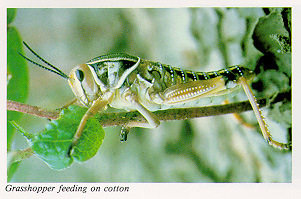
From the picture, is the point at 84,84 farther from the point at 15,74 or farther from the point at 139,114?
the point at 15,74

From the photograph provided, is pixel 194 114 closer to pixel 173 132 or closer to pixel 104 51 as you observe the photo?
pixel 173 132

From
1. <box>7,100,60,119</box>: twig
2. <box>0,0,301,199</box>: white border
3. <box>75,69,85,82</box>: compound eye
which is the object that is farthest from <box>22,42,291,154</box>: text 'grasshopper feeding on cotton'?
<box>0,0,301,199</box>: white border

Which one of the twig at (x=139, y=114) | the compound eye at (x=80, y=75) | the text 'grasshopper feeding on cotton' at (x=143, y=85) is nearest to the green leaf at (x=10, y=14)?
the text 'grasshopper feeding on cotton' at (x=143, y=85)

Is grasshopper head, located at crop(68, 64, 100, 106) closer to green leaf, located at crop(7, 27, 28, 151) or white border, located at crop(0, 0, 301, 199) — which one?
green leaf, located at crop(7, 27, 28, 151)

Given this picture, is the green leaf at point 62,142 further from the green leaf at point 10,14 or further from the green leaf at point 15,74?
the green leaf at point 10,14
